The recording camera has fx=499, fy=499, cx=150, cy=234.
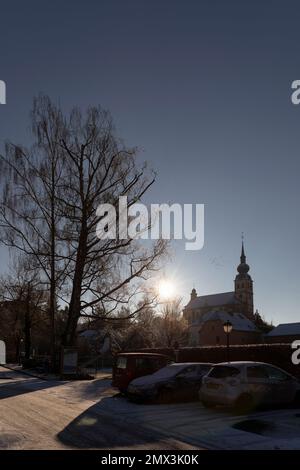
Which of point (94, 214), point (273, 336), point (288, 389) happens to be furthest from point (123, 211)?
point (273, 336)

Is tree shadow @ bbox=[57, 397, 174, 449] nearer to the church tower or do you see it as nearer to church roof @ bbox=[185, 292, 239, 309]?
church roof @ bbox=[185, 292, 239, 309]

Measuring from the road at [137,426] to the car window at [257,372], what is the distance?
979mm

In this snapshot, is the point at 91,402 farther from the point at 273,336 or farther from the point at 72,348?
the point at 273,336

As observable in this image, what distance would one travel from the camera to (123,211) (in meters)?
31.9

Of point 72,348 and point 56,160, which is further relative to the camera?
point 56,160

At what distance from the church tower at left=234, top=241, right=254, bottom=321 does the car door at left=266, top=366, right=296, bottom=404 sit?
114683 millimetres

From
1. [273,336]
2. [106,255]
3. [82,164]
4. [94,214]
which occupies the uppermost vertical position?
[82,164]

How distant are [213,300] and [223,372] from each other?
118 metres

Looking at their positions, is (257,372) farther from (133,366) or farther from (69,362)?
(69,362)

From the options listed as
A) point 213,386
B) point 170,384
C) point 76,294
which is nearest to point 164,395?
point 170,384

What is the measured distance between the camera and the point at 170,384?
16.5 metres
